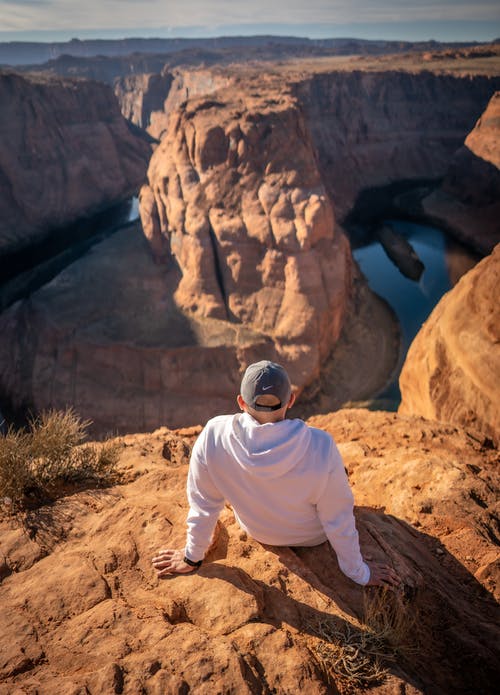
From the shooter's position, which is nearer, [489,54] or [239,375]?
[239,375]

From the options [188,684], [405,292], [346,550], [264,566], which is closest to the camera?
[188,684]

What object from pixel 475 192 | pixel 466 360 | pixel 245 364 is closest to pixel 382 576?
pixel 466 360

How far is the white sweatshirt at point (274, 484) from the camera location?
101 inches

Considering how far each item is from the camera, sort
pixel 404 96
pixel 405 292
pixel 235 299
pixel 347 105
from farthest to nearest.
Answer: pixel 404 96
pixel 347 105
pixel 405 292
pixel 235 299

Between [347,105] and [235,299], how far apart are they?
36.4 meters

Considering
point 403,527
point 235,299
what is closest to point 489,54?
point 235,299

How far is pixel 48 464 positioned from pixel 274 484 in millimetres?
2742

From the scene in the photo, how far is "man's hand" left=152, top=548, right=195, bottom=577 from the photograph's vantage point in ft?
9.98

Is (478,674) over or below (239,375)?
over

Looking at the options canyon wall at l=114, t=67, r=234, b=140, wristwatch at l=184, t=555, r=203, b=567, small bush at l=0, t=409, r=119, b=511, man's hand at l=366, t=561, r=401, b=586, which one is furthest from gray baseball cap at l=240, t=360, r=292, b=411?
canyon wall at l=114, t=67, r=234, b=140

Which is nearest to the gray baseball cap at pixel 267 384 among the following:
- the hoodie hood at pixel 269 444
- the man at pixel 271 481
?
the man at pixel 271 481

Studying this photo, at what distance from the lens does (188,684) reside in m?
2.31

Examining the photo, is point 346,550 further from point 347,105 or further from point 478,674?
point 347,105

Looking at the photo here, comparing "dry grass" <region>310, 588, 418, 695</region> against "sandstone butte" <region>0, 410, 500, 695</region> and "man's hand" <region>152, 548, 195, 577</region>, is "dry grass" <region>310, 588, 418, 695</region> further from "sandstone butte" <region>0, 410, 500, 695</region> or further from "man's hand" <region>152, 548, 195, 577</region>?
"man's hand" <region>152, 548, 195, 577</region>
